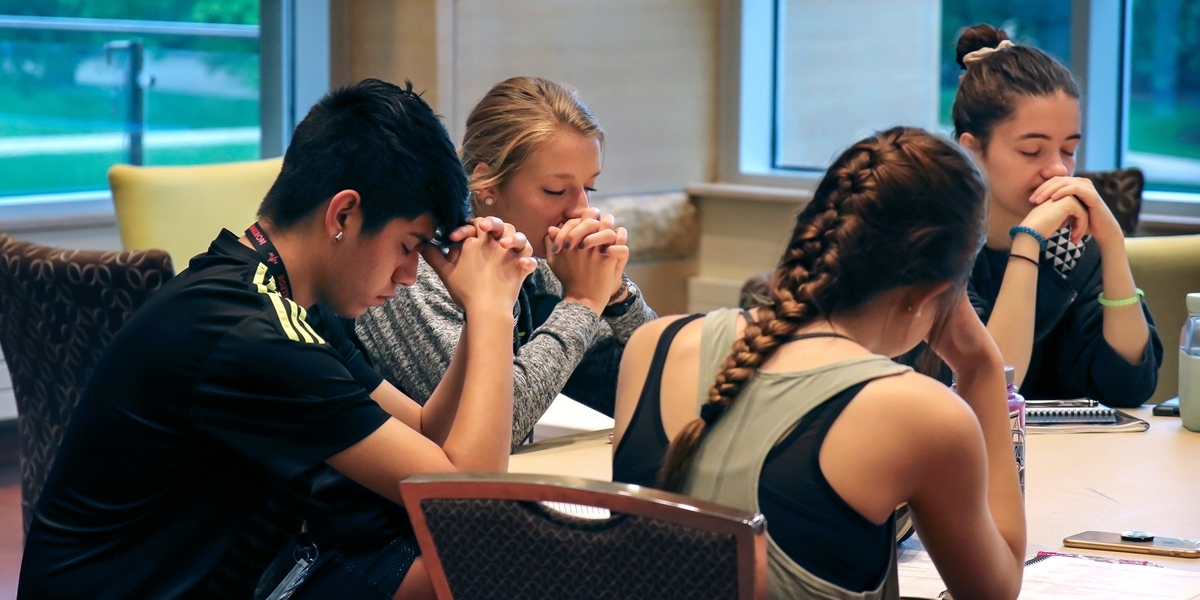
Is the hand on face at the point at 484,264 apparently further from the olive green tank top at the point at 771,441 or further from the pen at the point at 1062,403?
the pen at the point at 1062,403

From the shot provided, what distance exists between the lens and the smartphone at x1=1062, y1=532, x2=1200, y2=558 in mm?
1468

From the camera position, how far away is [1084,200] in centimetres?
230

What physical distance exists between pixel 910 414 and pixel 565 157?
1.00m

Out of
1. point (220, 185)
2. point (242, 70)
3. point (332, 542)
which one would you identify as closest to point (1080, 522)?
point (332, 542)

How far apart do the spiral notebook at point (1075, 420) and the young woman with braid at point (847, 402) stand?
787 millimetres

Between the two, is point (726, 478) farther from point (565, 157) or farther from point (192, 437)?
point (565, 157)

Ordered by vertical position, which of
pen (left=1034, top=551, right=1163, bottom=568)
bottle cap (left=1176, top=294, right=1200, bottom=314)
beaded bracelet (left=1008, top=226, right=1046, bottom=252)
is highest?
beaded bracelet (left=1008, top=226, right=1046, bottom=252)

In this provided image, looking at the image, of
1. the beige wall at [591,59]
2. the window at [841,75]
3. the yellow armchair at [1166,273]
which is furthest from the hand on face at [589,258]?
the window at [841,75]

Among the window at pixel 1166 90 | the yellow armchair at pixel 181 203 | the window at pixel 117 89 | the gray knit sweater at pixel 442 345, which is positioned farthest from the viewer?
the window at pixel 117 89

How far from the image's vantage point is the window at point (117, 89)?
4113 mm

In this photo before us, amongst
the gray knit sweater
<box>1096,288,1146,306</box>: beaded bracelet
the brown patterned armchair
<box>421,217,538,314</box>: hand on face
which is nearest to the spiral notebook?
<box>1096,288,1146,306</box>: beaded bracelet

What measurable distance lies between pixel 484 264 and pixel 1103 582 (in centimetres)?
79

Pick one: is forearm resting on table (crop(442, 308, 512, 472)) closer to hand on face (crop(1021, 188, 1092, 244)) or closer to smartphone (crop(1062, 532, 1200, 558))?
smartphone (crop(1062, 532, 1200, 558))

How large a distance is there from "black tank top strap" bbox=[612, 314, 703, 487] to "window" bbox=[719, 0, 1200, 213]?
9.57 ft
